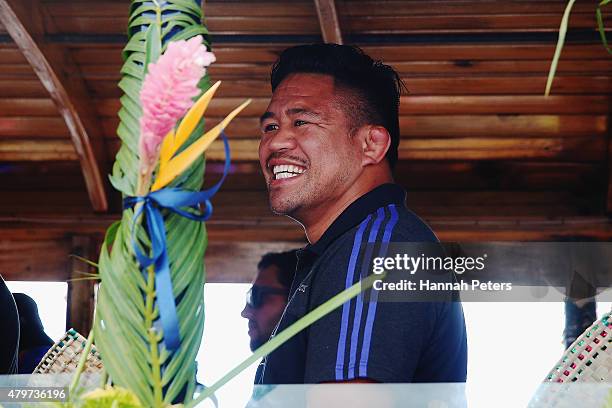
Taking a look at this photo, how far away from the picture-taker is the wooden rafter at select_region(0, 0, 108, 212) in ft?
14.0

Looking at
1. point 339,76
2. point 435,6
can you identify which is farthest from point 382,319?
point 435,6

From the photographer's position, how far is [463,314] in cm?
200

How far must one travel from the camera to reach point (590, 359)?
1.85 metres

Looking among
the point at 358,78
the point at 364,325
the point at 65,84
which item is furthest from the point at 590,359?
the point at 65,84

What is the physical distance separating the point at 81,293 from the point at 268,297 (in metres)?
1.69

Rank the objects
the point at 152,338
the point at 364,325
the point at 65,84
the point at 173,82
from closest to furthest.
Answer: the point at 173,82 < the point at 152,338 < the point at 364,325 < the point at 65,84

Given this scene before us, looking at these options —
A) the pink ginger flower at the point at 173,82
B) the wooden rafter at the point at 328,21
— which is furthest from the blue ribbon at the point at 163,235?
the wooden rafter at the point at 328,21

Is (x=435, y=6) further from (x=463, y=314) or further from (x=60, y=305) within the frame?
(x=60, y=305)

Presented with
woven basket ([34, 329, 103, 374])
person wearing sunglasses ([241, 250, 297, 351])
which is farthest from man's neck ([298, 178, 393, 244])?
person wearing sunglasses ([241, 250, 297, 351])

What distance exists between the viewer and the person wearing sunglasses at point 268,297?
421 centimetres

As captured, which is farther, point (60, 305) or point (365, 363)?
point (60, 305)

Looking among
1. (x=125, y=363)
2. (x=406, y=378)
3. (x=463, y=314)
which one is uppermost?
(x=463, y=314)

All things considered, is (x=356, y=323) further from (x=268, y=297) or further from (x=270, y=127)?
(x=268, y=297)

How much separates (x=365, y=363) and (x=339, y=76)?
1042mm
